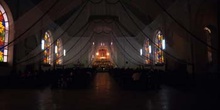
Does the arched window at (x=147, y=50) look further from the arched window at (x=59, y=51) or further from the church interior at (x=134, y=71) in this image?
the arched window at (x=59, y=51)

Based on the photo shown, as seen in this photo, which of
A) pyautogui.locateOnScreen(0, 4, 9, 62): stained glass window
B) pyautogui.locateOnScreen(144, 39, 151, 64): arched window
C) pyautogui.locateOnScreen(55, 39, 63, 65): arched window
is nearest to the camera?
pyautogui.locateOnScreen(0, 4, 9, 62): stained glass window

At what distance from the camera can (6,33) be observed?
1390 cm

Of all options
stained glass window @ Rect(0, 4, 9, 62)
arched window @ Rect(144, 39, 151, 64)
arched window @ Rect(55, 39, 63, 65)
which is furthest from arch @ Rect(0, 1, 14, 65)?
arched window @ Rect(144, 39, 151, 64)

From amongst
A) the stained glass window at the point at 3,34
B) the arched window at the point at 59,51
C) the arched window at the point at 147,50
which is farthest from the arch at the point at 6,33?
the arched window at the point at 147,50

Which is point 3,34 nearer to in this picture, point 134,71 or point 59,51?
point 134,71

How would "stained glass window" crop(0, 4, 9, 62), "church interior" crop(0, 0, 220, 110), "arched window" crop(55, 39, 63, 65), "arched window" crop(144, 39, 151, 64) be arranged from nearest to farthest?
"church interior" crop(0, 0, 220, 110) < "stained glass window" crop(0, 4, 9, 62) < "arched window" crop(144, 39, 151, 64) < "arched window" crop(55, 39, 63, 65)

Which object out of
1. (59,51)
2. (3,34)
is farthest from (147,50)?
(3,34)

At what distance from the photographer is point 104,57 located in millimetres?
48688

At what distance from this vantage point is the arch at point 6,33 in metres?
13.6

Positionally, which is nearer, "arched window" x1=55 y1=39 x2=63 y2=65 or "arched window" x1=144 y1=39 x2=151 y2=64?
"arched window" x1=144 y1=39 x2=151 y2=64

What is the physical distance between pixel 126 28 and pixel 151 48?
18.8ft

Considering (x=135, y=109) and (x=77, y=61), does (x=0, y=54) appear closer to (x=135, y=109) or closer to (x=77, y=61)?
(x=135, y=109)

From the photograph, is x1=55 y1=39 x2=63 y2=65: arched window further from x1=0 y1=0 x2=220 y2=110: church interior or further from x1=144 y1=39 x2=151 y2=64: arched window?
x1=144 y1=39 x2=151 y2=64: arched window

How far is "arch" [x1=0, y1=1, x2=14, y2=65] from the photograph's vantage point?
13.6 metres
